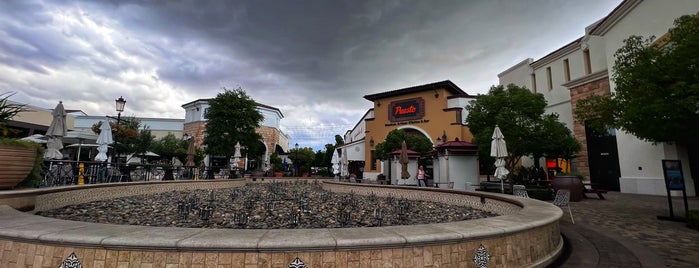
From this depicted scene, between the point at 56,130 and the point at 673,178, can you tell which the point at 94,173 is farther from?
the point at 673,178

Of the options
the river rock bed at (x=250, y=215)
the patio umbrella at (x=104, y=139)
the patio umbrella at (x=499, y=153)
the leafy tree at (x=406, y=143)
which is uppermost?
the leafy tree at (x=406, y=143)

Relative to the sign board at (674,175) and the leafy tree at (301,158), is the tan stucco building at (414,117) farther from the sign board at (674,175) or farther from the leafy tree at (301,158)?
the sign board at (674,175)

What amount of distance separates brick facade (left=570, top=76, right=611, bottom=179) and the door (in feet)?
0.82

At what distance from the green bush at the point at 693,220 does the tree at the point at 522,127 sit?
316 inches

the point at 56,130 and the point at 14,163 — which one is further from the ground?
the point at 56,130

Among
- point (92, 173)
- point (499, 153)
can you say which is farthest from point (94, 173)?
point (499, 153)

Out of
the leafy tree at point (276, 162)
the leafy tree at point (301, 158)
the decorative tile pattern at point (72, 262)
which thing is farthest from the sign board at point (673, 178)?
the leafy tree at point (276, 162)

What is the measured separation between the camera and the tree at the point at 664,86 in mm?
6680

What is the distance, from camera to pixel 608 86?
55.9ft

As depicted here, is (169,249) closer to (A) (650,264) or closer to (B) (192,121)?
(A) (650,264)

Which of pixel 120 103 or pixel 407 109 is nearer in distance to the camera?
pixel 120 103

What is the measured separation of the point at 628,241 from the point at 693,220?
2.62 metres

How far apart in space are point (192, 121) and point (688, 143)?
4612 cm

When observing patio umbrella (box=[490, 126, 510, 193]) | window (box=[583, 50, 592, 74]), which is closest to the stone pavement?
patio umbrella (box=[490, 126, 510, 193])
